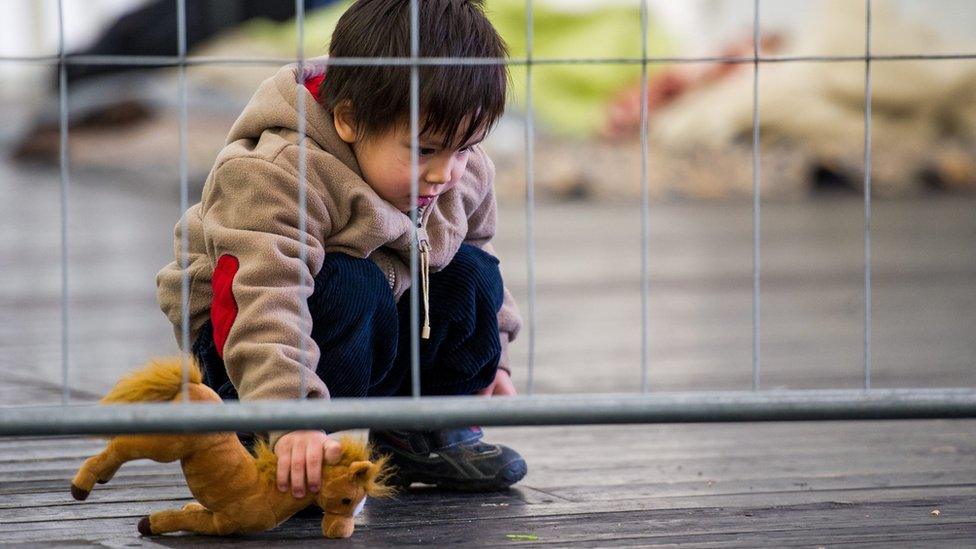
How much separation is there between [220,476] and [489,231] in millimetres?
637

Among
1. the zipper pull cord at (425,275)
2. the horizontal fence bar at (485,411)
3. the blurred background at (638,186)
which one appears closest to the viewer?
the horizontal fence bar at (485,411)

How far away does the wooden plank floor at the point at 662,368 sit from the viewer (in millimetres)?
1542

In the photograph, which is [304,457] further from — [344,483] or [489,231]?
[489,231]

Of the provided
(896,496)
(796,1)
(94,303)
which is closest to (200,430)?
(896,496)

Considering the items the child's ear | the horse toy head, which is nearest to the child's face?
the child's ear

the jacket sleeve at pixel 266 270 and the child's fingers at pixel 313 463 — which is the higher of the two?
the jacket sleeve at pixel 266 270

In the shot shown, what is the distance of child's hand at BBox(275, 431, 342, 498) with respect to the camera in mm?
1429

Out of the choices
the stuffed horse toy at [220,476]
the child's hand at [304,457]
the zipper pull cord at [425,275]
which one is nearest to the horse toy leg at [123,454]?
the stuffed horse toy at [220,476]

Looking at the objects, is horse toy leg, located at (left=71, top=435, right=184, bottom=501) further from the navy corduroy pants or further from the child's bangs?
the child's bangs

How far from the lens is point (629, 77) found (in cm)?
951

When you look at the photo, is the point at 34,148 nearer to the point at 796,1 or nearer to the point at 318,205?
the point at 796,1

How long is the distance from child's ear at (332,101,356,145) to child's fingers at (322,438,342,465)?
0.38 meters

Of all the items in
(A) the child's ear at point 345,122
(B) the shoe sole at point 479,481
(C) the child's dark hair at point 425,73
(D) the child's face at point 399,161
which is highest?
(C) the child's dark hair at point 425,73

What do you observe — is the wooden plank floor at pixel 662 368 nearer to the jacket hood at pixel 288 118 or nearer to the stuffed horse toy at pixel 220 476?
the stuffed horse toy at pixel 220 476
